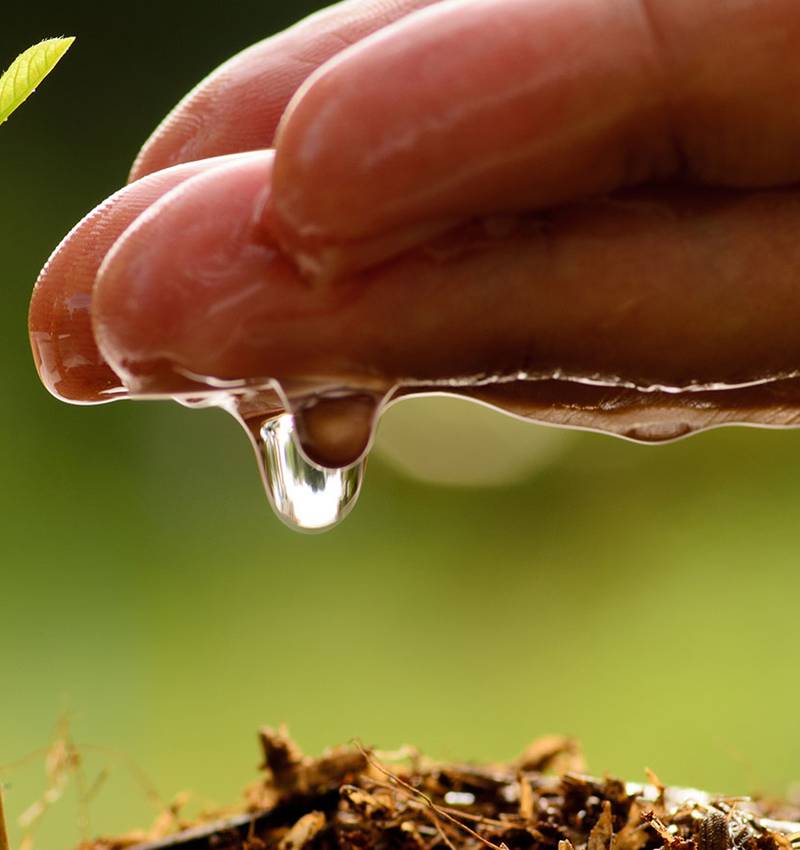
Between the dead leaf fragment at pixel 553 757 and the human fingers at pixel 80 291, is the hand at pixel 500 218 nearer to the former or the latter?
the human fingers at pixel 80 291

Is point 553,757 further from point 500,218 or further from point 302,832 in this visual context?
point 500,218

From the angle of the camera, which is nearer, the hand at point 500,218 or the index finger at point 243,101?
the hand at point 500,218

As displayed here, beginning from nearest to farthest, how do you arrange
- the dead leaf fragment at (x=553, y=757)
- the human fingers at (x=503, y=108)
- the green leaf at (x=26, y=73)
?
the human fingers at (x=503, y=108)
the green leaf at (x=26, y=73)
the dead leaf fragment at (x=553, y=757)

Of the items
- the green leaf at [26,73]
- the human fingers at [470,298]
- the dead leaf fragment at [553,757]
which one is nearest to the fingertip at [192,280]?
the human fingers at [470,298]

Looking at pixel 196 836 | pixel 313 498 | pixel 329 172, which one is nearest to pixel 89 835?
pixel 196 836

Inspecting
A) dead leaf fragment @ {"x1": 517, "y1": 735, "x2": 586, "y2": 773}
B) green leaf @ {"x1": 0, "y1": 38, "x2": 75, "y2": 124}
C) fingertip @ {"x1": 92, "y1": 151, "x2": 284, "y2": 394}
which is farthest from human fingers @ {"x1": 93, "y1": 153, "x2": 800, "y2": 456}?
dead leaf fragment @ {"x1": 517, "y1": 735, "x2": 586, "y2": 773}

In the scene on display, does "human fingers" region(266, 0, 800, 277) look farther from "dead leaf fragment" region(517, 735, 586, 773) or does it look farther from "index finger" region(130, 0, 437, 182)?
"dead leaf fragment" region(517, 735, 586, 773)
